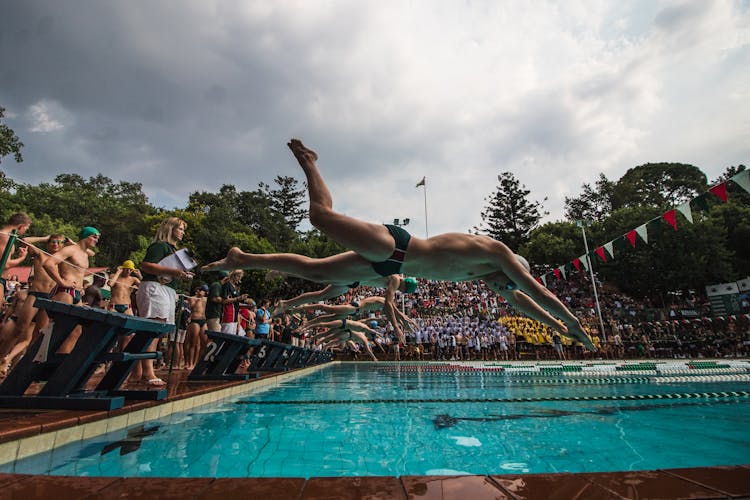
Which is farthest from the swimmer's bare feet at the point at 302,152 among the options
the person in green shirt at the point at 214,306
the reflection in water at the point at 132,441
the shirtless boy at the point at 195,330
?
the shirtless boy at the point at 195,330

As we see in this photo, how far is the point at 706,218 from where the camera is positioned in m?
33.8

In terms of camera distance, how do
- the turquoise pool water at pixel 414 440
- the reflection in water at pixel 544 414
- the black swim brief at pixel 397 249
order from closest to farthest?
the turquoise pool water at pixel 414 440 → the black swim brief at pixel 397 249 → the reflection in water at pixel 544 414

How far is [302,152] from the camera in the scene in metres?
3.47

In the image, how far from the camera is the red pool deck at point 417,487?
137cm

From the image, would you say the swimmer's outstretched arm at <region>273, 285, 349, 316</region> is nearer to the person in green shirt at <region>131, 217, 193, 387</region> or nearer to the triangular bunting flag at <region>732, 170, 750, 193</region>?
the person in green shirt at <region>131, 217, 193, 387</region>

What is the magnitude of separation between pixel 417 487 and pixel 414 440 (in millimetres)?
1678

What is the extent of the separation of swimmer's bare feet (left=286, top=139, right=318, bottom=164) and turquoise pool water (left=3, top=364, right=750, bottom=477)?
2.45 metres

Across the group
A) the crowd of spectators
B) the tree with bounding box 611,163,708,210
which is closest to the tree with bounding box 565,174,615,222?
the tree with bounding box 611,163,708,210

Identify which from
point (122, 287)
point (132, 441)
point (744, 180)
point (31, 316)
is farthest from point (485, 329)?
point (132, 441)

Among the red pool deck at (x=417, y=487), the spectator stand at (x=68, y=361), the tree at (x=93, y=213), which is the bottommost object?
the red pool deck at (x=417, y=487)

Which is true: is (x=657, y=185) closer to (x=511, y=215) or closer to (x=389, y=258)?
(x=511, y=215)

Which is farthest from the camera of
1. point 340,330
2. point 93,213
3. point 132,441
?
point 93,213

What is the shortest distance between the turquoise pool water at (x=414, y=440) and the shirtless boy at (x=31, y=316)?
2.57 metres

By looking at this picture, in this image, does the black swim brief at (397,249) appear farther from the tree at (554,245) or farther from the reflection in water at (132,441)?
the tree at (554,245)
